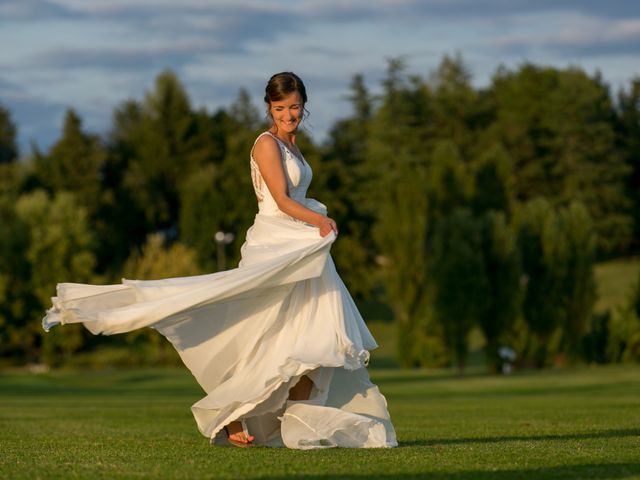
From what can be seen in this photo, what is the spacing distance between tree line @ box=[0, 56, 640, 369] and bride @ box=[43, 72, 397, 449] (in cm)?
4792

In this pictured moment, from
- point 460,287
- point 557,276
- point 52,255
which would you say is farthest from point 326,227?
point 52,255

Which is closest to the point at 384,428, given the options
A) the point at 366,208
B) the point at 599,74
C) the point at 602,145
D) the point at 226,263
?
the point at 226,263

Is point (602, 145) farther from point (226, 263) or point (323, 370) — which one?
point (323, 370)

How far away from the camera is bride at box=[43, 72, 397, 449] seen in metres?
9.51

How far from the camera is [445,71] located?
366 ft

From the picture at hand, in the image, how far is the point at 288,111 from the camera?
33.1 feet

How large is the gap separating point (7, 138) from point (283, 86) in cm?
9650

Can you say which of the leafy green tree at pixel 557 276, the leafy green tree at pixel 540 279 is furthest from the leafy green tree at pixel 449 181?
the leafy green tree at pixel 557 276

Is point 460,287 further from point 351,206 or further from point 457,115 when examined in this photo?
point 457,115

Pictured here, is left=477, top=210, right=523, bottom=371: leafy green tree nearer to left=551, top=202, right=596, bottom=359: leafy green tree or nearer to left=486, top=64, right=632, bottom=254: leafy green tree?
left=551, top=202, right=596, bottom=359: leafy green tree

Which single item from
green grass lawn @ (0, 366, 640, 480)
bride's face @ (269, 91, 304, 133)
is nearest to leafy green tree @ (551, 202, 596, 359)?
green grass lawn @ (0, 366, 640, 480)

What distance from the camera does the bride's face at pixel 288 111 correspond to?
33.0 ft

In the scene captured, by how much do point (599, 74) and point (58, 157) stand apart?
4592cm

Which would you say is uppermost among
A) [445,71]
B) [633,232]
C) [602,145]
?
[445,71]
